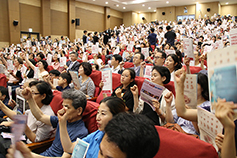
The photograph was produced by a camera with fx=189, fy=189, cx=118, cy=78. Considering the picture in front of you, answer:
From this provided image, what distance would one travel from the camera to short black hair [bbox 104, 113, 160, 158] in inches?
29.1

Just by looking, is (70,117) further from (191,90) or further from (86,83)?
(86,83)

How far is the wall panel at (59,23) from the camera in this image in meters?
14.6

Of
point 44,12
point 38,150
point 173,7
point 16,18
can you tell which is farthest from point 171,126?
point 173,7

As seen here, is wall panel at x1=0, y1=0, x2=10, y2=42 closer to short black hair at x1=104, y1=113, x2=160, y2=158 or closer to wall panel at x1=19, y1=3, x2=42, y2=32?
wall panel at x1=19, y1=3, x2=42, y2=32

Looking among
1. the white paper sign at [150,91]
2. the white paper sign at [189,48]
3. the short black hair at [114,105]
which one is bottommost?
the short black hair at [114,105]

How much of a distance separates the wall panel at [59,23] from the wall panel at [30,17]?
1058mm

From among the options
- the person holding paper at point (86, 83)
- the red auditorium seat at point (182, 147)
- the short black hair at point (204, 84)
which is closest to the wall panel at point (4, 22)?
the person holding paper at point (86, 83)

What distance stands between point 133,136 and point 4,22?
13942mm

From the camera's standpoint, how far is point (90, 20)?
17750 mm

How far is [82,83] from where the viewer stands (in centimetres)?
325

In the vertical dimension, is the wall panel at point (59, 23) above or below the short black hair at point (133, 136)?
above

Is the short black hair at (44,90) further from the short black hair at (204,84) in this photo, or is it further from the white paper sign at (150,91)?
the short black hair at (204,84)

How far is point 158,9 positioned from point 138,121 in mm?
21044

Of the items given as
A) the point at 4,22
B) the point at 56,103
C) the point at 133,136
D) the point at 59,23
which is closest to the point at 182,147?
the point at 133,136
